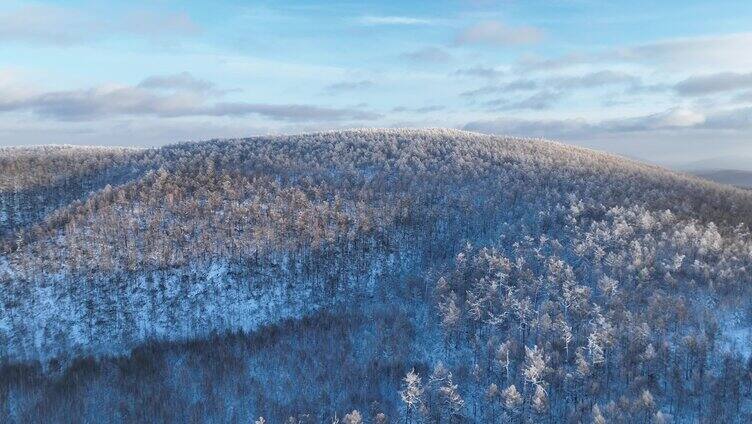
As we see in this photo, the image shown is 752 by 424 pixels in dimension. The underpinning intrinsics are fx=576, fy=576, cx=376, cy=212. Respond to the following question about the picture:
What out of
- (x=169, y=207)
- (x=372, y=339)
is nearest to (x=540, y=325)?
(x=372, y=339)

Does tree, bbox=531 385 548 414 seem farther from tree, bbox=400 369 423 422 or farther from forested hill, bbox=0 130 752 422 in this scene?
tree, bbox=400 369 423 422

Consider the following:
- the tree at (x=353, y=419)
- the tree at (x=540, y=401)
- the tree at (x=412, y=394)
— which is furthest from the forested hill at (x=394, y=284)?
the tree at (x=353, y=419)

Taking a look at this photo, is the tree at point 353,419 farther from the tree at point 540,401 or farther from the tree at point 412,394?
the tree at point 540,401

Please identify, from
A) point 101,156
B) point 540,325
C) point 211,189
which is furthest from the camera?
point 101,156

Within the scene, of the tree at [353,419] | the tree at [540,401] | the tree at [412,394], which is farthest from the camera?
the tree at [412,394]

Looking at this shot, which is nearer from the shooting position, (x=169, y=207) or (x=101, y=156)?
(x=169, y=207)

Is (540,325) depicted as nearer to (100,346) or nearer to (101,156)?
(100,346)

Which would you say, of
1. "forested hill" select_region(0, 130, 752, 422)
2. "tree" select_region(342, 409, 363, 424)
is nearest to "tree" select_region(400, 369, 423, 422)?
"forested hill" select_region(0, 130, 752, 422)

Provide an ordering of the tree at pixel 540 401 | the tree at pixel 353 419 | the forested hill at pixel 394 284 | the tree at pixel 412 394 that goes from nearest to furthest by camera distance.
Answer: the tree at pixel 540 401
the tree at pixel 353 419
the tree at pixel 412 394
the forested hill at pixel 394 284
